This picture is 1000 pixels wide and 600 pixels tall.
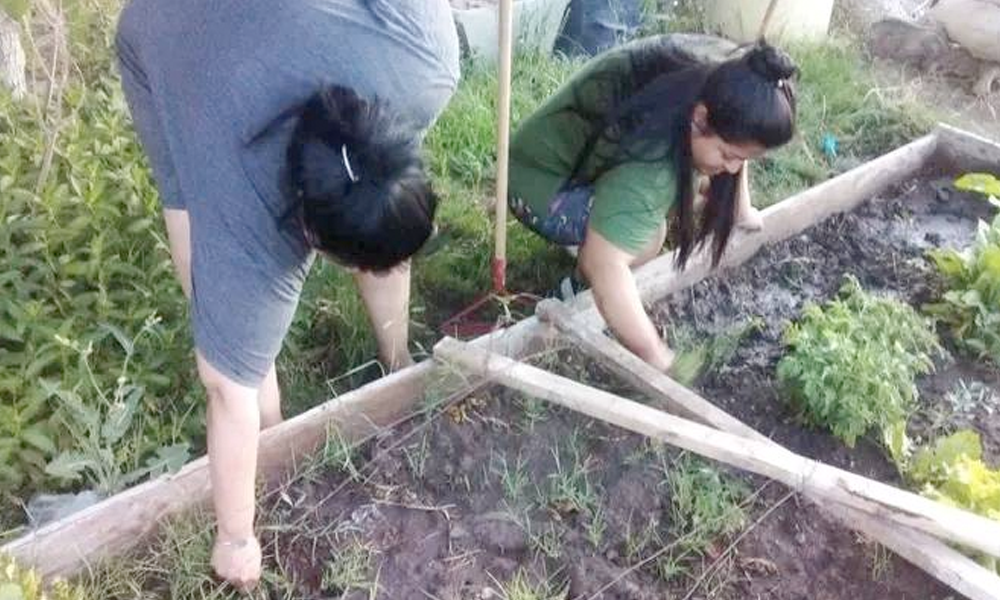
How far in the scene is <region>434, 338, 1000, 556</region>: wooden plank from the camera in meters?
2.15

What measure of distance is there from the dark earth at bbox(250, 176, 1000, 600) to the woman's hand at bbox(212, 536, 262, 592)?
0.35 feet

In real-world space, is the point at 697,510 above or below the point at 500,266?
below

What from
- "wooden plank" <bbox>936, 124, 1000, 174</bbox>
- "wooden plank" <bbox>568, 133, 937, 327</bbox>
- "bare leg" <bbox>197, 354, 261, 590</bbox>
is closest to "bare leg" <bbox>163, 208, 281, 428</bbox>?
"bare leg" <bbox>197, 354, 261, 590</bbox>

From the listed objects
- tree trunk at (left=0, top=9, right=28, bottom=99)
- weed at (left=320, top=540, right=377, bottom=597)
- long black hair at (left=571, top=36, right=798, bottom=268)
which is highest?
long black hair at (left=571, top=36, right=798, bottom=268)

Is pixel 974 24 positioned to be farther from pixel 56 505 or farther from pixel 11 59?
pixel 56 505

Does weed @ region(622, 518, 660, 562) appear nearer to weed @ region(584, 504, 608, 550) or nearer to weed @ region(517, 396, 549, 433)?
weed @ region(584, 504, 608, 550)

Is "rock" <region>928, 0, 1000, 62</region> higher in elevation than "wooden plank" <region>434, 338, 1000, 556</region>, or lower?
lower

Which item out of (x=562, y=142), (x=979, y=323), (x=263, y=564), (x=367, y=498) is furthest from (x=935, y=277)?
(x=263, y=564)

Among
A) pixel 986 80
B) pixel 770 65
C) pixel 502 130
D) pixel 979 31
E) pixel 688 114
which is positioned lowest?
pixel 986 80

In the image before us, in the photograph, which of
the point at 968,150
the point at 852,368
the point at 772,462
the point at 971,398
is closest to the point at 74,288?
the point at 772,462

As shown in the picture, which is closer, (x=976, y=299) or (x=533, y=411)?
(x=533, y=411)

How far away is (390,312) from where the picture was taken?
2.62 m

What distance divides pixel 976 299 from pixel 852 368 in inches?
25.3

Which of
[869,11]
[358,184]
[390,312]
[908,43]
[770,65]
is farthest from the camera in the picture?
[869,11]
